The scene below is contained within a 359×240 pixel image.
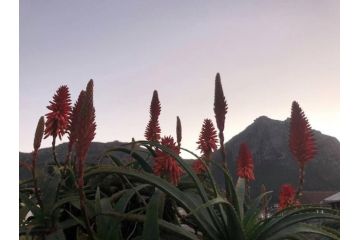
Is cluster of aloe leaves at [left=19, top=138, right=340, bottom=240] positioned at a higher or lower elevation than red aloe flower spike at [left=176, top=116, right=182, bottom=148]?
lower

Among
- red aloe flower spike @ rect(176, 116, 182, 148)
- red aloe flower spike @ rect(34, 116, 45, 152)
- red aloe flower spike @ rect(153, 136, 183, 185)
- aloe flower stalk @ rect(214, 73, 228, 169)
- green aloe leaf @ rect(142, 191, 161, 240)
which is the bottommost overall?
green aloe leaf @ rect(142, 191, 161, 240)

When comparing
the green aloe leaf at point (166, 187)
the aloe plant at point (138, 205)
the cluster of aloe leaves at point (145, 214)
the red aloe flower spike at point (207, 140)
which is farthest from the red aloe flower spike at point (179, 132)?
the green aloe leaf at point (166, 187)

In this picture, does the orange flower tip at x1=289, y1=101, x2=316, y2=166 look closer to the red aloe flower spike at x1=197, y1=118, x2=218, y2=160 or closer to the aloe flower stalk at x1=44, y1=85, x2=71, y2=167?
the red aloe flower spike at x1=197, y1=118, x2=218, y2=160

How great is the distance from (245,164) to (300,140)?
0.45 m

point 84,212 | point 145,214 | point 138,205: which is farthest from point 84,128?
point 138,205

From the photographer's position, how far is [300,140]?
5.63ft

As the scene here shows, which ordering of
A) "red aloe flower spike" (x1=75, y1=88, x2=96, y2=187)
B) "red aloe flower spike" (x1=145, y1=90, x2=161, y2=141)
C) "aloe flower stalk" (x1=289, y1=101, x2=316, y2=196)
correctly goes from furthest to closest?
"red aloe flower spike" (x1=145, y1=90, x2=161, y2=141), "aloe flower stalk" (x1=289, y1=101, x2=316, y2=196), "red aloe flower spike" (x1=75, y1=88, x2=96, y2=187)

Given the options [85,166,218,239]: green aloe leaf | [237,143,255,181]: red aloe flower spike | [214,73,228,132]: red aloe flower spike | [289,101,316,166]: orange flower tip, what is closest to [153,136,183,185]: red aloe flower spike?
[85,166,218,239]: green aloe leaf

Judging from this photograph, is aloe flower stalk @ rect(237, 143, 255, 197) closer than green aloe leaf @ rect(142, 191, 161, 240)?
No

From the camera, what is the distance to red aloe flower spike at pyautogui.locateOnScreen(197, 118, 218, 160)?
1902 millimetres

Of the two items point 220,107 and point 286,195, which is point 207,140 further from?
point 286,195

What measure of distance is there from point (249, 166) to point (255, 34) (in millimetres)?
828

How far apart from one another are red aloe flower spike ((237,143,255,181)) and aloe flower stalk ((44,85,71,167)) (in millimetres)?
834
